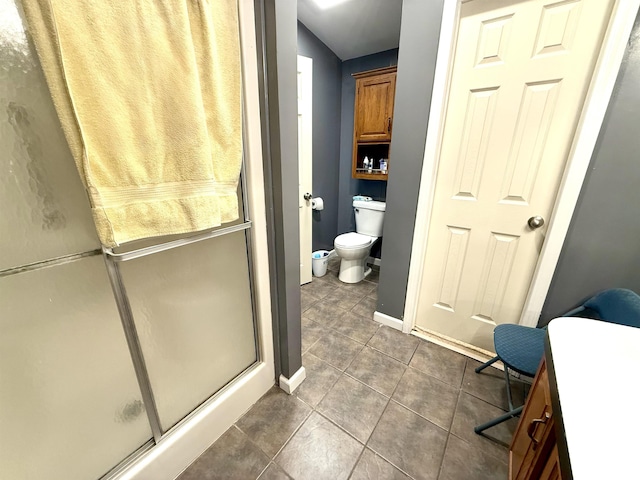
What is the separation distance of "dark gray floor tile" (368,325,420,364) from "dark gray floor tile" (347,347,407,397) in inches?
2.2

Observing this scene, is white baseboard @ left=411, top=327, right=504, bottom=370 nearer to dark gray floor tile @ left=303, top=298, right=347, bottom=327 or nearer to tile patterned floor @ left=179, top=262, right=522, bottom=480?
tile patterned floor @ left=179, top=262, right=522, bottom=480

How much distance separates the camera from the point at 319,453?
3.50 feet

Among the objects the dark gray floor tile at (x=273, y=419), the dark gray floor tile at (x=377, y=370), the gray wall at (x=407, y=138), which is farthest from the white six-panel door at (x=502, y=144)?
the dark gray floor tile at (x=273, y=419)

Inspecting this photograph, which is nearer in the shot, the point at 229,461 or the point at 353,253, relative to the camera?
the point at 229,461

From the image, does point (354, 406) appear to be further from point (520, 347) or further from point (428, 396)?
point (520, 347)

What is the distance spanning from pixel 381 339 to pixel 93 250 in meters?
1.66

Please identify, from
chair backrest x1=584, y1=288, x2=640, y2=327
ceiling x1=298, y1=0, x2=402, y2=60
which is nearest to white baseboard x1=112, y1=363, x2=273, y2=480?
chair backrest x1=584, y1=288, x2=640, y2=327

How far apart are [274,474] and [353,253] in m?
1.66

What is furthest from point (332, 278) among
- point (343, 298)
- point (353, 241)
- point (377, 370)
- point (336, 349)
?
point (377, 370)

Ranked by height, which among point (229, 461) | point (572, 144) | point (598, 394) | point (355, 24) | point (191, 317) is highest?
point (355, 24)

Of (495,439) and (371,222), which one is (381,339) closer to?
(495,439)

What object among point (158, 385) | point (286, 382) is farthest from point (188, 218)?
point (286, 382)

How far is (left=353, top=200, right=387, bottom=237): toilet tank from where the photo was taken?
8.18 feet

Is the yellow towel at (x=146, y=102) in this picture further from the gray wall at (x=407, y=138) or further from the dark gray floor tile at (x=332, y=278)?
the dark gray floor tile at (x=332, y=278)
